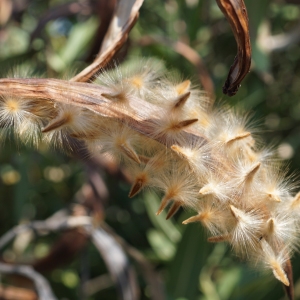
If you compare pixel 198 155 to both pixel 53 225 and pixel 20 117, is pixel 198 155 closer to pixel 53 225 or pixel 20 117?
pixel 20 117

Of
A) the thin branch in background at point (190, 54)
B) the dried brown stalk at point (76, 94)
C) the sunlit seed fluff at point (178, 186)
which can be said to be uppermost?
the dried brown stalk at point (76, 94)

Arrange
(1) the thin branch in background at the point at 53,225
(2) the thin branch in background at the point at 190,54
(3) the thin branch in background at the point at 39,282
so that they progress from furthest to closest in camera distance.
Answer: (2) the thin branch in background at the point at 190,54, (1) the thin branch in background at the point at 53,225, (3) the thin branch in background at the point at 39,282

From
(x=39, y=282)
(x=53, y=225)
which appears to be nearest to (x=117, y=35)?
(x=39, y=282)

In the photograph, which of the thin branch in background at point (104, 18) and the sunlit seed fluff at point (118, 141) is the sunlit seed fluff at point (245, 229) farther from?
the thin branch in background at point (104, 18)

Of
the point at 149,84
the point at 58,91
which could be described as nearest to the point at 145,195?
the point at 149,84

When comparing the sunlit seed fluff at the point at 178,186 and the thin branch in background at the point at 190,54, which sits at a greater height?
the sunlit seed fluff at the point at 178,186

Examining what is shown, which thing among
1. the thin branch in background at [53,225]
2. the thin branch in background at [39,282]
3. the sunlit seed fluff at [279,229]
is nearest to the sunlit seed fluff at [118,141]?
the sunlit seed fluff at [279,229]

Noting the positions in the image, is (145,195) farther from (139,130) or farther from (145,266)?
(139,130)

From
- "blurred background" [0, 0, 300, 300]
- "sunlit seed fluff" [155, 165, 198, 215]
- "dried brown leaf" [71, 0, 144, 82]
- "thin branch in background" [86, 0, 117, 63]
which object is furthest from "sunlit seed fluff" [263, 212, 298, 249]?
"thin branch in background" [86, 0, 117, 63]

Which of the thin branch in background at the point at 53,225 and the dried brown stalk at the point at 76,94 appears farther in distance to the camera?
the thin branch in background at the point at 53,225
